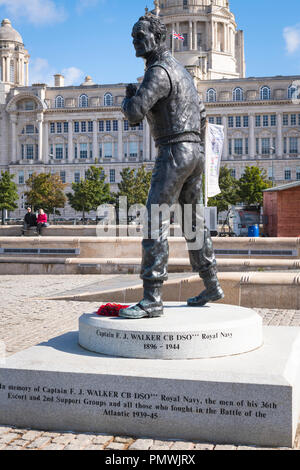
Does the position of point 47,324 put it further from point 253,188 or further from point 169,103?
point 253,188

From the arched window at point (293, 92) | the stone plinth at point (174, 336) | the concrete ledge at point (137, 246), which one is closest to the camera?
the stone plinth at point (174, 336)

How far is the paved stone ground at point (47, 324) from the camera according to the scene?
143 inches

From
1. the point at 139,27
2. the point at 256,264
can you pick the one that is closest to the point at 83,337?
the point at 139,27

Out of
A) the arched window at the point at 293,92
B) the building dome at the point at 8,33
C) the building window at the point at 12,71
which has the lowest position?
the arched window at the point at 293,92

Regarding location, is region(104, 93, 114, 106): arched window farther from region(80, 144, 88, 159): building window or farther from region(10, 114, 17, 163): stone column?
region(10, 114, 17, 163): stone column

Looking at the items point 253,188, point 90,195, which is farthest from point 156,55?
A: point 90,195

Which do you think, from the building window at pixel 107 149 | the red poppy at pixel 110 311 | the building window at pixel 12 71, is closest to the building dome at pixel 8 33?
the building window at pixel 12 71

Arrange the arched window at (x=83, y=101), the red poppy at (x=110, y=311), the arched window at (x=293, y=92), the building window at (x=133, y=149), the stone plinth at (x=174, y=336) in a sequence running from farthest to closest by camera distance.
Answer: the arched window at (x=83, y=101) < the building window at (x=133, y=149) < the arched window at (x=293, y=92) < the red poppy at (x=110, y=311) < the stone plinth at (x=174, y=336)

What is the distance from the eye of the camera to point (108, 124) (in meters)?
87.1

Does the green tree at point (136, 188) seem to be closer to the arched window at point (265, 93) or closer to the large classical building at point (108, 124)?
the large classical building at point (108, 124)

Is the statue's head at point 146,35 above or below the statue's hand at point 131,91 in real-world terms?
above

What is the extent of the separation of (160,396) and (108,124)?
8549 centimetres

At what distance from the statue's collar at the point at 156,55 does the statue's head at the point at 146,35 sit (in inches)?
1.0

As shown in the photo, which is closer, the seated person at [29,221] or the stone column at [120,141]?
the seated person at [29,221]
